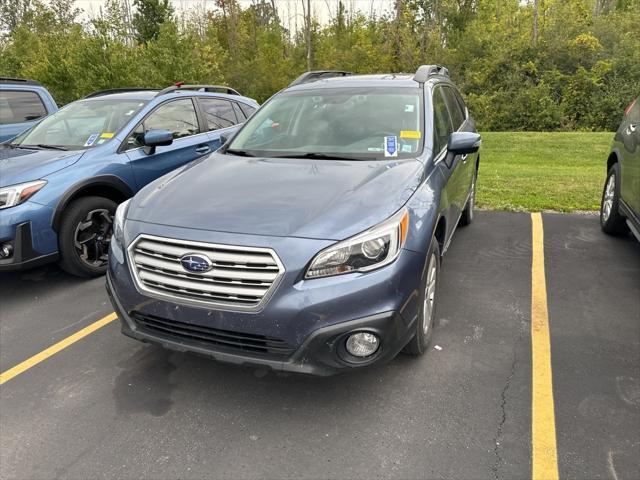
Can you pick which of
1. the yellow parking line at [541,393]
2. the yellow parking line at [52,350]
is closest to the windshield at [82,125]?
the yellow parking line at [52,350]

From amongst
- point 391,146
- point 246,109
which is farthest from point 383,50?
point 391,146

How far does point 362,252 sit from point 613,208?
13.0 feet

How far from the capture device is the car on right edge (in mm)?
4305

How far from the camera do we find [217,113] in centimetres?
616

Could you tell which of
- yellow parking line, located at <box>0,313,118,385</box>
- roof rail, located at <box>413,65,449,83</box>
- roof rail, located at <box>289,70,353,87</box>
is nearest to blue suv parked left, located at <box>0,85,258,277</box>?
yellow parking line, located at <box>0,313,118,385</box>

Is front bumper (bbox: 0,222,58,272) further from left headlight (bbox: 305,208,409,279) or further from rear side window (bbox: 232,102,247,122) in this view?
rear side window (bbox: 232,102,247,122)

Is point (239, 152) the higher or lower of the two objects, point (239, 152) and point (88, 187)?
the higher

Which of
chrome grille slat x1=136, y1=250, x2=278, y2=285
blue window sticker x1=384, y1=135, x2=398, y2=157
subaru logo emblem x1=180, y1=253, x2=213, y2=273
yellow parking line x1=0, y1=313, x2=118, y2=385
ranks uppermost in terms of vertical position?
blue window sticker x1=384, y1=135, x2=398, y2=157

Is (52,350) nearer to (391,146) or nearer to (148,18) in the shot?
(391,146)

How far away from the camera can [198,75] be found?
69.9ft

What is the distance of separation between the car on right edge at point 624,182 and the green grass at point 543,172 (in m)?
1.02

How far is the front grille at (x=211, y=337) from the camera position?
2391 mm

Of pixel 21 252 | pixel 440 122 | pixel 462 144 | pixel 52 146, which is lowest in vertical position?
pixel 21 252

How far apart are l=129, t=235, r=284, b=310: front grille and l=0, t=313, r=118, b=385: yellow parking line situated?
4.21 ft
